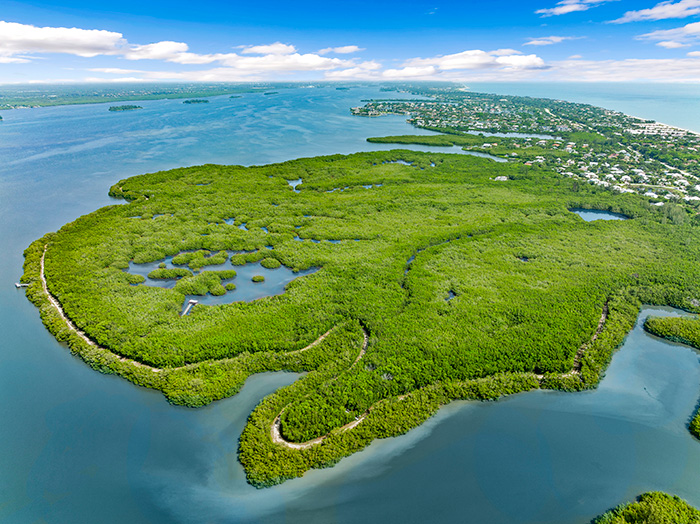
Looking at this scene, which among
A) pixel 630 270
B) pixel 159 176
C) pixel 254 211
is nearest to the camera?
pixel 630 270

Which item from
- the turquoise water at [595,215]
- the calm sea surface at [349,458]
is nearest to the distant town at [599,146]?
the turquoise water at [595,215]

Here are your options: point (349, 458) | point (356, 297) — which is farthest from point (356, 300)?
point (349, 458)

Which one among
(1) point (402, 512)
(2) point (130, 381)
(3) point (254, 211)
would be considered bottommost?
(1) point (402, 512)

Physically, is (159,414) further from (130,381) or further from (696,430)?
(696,430)

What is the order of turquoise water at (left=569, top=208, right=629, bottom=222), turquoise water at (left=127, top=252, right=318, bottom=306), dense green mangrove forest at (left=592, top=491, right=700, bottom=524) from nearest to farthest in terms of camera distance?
dense green mangrove forest at (left=592, top=491, right=700, bottom=524) < turquoise water at (left=127, top=252, right=318, bottom=306) < turquoise water at (left=569, top=208, right=629, bottom=222)

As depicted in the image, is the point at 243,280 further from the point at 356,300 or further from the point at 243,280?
the point at 356,300

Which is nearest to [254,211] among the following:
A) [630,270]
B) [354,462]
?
[354,462]

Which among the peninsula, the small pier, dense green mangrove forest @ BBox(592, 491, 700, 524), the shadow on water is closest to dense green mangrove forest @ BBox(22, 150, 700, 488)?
the peninsula

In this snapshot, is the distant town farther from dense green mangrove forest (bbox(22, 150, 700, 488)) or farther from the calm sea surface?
the calm sea surface
